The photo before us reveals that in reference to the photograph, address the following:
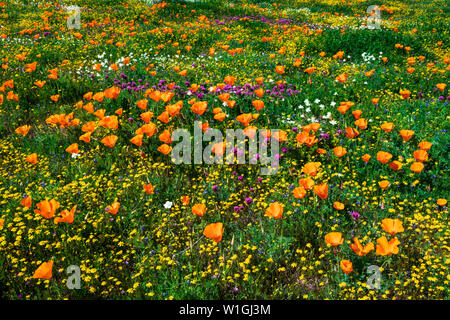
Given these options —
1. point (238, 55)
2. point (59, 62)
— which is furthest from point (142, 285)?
point (59, 62)

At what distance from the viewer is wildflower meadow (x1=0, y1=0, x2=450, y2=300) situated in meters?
2.57

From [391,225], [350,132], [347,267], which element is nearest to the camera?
[347,267]

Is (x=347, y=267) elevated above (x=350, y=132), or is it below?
below

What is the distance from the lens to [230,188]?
3.55 m

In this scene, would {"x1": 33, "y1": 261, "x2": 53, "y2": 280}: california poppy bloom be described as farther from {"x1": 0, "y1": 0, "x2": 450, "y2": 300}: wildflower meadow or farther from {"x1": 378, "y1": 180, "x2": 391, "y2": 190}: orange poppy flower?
{"x1": 378, "y1": 180, "x2": 391, "y2": 190}: orange poppy flower

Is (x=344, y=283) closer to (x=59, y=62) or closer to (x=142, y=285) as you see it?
(x=142, y=285)

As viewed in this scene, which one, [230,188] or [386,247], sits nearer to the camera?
[386,247]

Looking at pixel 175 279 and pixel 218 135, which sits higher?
pixel 218 135

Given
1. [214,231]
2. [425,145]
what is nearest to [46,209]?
[214,231]

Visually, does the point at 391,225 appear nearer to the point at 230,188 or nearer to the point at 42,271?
the point at 230,188

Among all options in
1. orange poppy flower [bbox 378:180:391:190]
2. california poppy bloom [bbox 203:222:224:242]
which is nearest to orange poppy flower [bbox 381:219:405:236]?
orange poppy flower [bbox 378:180:391:190]

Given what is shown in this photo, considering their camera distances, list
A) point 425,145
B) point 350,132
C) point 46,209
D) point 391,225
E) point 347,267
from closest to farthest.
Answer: point 347,267, point 391,225, point 46,209, point 425,145, point 350,132
